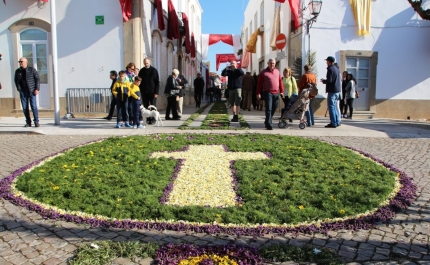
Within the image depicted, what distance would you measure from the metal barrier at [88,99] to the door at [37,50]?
116 cm

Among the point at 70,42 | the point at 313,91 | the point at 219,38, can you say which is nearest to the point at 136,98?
the point at 313,91

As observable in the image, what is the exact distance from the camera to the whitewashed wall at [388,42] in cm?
1456

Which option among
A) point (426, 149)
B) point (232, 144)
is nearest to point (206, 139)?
point (232, 144)

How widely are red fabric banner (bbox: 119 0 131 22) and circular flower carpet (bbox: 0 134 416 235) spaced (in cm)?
770

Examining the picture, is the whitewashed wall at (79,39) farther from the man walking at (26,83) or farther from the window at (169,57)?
the window at (169,57)

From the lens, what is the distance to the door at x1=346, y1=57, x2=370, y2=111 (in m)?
15.1

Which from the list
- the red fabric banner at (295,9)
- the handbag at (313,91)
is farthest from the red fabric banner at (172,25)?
the handbag at (313,91)

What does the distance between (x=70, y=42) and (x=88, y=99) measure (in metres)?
2.18

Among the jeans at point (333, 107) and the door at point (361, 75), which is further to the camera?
the door at point (361, 75)

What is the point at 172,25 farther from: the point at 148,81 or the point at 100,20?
the point at 148,81

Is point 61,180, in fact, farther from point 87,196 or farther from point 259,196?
point 259,196

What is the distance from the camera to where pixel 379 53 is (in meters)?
14.8

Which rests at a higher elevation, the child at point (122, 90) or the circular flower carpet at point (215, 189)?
the child at point (122, 90)

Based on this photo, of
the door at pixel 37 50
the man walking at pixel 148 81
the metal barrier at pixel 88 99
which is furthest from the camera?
the door at pixel 37 50
